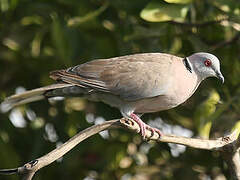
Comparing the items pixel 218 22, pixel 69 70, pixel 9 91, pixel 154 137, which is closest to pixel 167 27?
pixel 218 22

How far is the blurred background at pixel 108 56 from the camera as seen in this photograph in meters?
3.90

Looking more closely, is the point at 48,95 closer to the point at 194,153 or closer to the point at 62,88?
the point at 62,88

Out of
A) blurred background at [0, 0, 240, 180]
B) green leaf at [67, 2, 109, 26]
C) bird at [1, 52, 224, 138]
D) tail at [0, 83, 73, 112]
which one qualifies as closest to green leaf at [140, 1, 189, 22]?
blurred background at [0, 0, 240, 180]

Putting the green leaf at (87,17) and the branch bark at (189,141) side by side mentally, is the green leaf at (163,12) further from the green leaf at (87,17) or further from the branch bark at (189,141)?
the branch bark at (189,141)

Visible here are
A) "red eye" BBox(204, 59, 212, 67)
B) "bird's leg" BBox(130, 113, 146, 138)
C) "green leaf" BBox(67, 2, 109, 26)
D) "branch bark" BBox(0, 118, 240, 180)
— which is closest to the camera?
"branch bark" BBox(0, 118, 240, 180)

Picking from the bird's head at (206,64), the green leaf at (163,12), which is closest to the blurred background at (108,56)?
the green leaf at (163,12)

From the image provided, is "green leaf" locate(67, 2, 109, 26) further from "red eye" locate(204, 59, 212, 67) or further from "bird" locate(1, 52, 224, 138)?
"red eye" locate(204, 59, 212, 67)

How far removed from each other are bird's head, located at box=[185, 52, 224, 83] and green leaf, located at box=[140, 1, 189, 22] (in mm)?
258

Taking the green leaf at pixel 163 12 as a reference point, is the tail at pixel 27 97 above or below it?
below

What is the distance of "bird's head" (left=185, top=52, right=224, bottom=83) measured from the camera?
3.60 meters

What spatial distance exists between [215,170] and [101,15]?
133 cm

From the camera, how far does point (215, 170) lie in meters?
4.46

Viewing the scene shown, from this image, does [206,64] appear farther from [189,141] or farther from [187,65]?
[189,141]

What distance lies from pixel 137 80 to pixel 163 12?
0.43 metres
